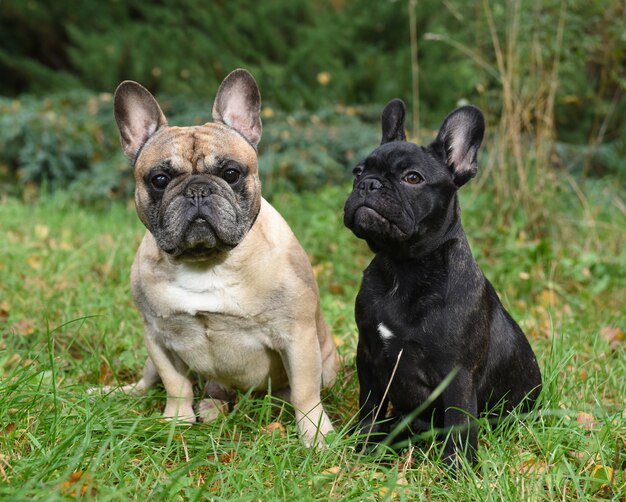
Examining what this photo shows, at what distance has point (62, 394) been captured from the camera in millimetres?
2754

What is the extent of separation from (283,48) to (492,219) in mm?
4609

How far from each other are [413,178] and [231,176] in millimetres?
735

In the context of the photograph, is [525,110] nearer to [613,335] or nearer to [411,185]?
[613,335]

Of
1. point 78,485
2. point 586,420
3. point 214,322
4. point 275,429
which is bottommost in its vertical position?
point 586,420

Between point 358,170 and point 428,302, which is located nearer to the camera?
point 428,302

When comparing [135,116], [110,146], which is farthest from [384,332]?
[110,146]

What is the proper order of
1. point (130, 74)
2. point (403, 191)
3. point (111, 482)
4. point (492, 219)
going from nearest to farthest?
point (111, 482), point (403, 191), point (492, 219), point (130, 74)

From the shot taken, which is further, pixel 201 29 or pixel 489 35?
pixel 201 29

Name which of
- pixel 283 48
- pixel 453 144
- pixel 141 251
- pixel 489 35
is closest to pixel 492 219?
pixel 489 35

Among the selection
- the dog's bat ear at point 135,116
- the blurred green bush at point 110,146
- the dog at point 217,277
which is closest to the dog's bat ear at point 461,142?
the dog at point 217,277

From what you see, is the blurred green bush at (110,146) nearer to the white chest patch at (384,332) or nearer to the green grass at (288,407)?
the green grass at (288,407)

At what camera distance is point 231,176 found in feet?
9.64

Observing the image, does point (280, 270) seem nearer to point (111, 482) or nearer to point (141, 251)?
point (141, 251)

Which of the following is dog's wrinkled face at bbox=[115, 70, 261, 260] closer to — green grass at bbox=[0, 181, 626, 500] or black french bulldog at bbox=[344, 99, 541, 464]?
black french bulldog at bbox=[344, 99, 541, 464]
